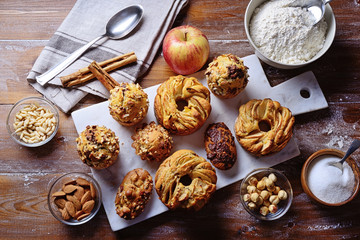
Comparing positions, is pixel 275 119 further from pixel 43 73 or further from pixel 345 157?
pixel 43 73

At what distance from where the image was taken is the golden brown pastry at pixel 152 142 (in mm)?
2149

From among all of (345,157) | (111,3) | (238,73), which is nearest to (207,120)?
(238,73)

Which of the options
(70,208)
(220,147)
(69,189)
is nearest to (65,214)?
(70,208)

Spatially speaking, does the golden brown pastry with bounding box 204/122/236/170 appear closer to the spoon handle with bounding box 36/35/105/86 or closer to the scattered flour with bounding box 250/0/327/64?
the scattered flour with bounding box 250/0/327/64

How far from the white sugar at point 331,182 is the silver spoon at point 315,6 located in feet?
3.15

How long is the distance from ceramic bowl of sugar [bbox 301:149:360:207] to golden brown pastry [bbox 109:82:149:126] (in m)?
1.10

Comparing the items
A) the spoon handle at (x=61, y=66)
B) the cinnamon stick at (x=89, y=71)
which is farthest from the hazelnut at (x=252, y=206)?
the spoon handle at (x=61, y=66)

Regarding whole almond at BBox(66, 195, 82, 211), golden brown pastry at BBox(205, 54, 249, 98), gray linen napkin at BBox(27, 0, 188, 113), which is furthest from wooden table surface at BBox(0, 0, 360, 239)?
golden brown pastry at BBox(205, 54, 249, 98)

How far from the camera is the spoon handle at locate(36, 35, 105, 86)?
7.80ft

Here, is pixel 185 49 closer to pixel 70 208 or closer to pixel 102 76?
pixel 102 76

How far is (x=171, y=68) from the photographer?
240 centimetres

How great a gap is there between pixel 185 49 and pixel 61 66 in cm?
84

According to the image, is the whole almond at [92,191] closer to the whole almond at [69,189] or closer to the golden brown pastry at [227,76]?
the whole almond at [69,189]

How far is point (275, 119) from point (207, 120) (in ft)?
1.42
